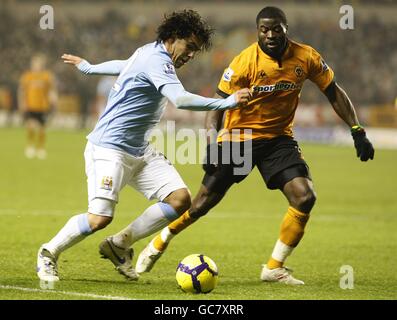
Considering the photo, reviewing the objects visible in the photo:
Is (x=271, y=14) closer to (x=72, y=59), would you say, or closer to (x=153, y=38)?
(x=72, y=59)

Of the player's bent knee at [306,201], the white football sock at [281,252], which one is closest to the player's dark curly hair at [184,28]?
the player's bent knee at [306,201]

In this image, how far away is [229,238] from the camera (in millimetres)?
11688

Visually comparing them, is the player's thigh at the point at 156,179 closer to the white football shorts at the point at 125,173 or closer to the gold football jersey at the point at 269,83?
the white football shorts at the point at 125,173

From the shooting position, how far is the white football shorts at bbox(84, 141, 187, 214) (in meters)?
7.81

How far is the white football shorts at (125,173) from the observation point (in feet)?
25.6

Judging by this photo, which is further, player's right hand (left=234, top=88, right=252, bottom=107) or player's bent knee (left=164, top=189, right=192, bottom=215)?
player's bent knee (left=164, top=189, right=192, bottom=215)

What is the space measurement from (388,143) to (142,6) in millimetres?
16346

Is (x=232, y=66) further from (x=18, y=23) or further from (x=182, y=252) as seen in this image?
(x=18, y=23)

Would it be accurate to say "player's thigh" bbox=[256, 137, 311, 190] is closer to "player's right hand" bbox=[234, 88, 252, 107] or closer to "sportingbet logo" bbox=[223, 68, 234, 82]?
"sportingbet logo" bbox=[223, 68, 234, 82]

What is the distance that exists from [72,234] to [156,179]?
Answer: 0.91m

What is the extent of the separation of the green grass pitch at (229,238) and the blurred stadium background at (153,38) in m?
14.9

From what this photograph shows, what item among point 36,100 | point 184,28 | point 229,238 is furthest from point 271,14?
point 36,100

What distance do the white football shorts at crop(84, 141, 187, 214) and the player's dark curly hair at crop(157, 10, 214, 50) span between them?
108 centimetres

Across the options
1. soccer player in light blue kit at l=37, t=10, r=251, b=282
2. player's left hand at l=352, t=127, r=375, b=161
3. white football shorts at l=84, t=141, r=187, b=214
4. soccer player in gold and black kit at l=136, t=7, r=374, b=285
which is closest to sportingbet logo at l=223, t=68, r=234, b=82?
soccer player in gold and black kit at l=136, t=7, r=374, b=285
